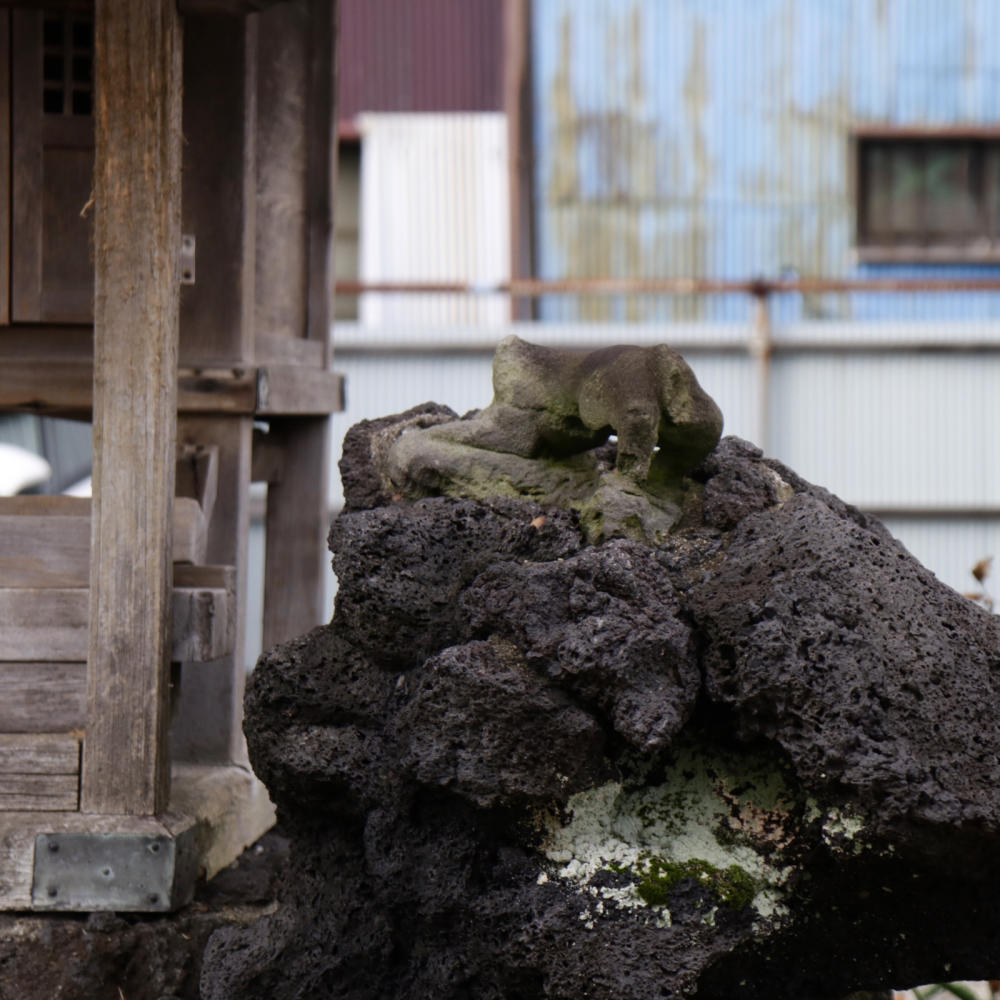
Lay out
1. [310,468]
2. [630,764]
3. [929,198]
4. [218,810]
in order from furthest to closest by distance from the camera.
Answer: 1. [929,198]
2. [310,468]
3. [218,810]
4. [630,764]

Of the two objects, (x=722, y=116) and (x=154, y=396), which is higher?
(x=722, y=116)

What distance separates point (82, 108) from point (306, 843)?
7.65 feet

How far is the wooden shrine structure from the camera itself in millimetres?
3502

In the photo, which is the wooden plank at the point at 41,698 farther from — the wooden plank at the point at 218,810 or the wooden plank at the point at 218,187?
the wooden plank at the point at 218,187

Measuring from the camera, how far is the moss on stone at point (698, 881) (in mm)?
2662

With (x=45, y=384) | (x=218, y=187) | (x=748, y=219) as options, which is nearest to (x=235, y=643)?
(x=45, y=384)

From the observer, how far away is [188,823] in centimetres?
365

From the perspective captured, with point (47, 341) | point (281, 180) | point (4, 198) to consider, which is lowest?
point (47, 341)

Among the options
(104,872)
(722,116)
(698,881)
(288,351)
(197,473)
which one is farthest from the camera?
(722,116)

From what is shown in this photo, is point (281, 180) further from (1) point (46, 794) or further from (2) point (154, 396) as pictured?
(1) point (46, 794)

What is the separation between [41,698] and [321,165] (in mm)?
2278

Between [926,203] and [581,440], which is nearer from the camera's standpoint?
[581,440]

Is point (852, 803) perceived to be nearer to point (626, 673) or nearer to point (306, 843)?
point (626, 673)

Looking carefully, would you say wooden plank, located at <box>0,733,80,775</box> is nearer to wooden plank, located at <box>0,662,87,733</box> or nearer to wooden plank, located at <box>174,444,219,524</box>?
wooden plank, located at <box>0,662,87,733</box>
